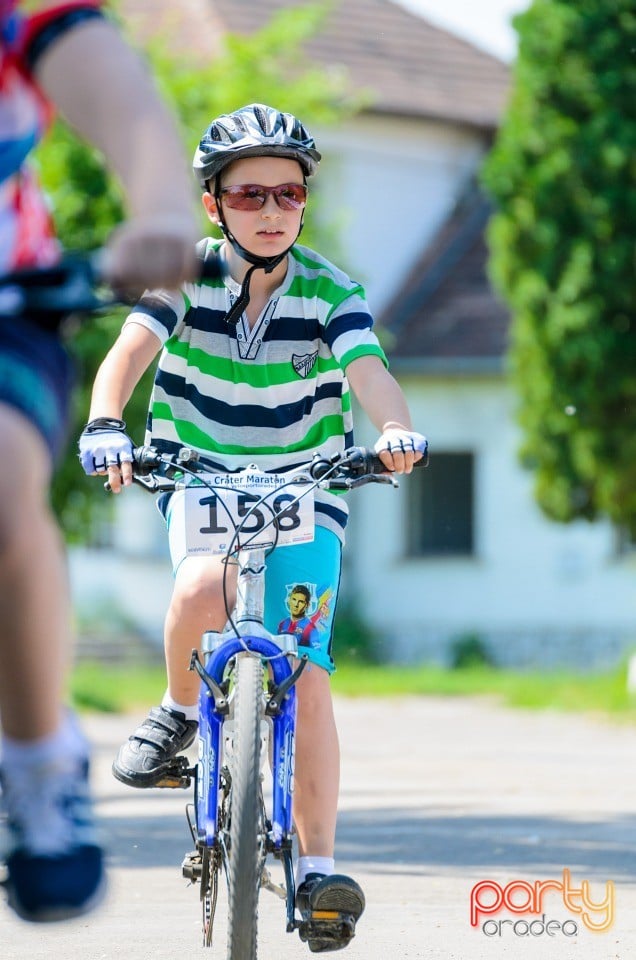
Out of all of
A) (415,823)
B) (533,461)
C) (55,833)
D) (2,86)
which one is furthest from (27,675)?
(533,461)

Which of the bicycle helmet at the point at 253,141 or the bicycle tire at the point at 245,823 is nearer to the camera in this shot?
the bicycle tire at the point at 245,823

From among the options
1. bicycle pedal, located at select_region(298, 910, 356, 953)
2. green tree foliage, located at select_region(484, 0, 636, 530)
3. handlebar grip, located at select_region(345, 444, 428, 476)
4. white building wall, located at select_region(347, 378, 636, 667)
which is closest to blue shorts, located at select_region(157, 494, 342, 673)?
handlebar grip, located at select_region(345, 444, 428, 476)

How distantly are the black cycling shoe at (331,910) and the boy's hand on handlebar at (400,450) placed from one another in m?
0.97

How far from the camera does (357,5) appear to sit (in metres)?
34.6

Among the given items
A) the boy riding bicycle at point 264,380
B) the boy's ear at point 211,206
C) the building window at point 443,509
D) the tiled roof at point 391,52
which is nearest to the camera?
the boy riding bicycle at point 264,380

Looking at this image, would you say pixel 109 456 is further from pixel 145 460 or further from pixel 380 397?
pixel 380 397

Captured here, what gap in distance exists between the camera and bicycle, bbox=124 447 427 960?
4.46m

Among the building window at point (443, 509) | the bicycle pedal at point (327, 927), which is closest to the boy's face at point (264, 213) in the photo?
the bicycle pedal at point (327, 927)

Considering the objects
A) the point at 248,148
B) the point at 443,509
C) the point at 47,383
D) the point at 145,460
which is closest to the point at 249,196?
the point at 248,148

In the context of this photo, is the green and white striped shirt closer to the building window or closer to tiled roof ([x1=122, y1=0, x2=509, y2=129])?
the building window

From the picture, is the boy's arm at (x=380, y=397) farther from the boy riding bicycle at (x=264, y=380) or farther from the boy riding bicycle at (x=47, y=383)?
the boy riding bicycle at (x=47, y=383)

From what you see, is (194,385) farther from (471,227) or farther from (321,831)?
(471,227)

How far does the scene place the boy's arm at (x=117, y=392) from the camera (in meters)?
4.46

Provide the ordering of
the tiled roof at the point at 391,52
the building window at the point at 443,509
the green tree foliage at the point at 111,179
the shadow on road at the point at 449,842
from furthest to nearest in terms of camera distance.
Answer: the tiled roof at the point at 391,52, the building window at the point at 443,509, the green tree foliage at the point at 111,179, the shadow on road at the point at 449,842
